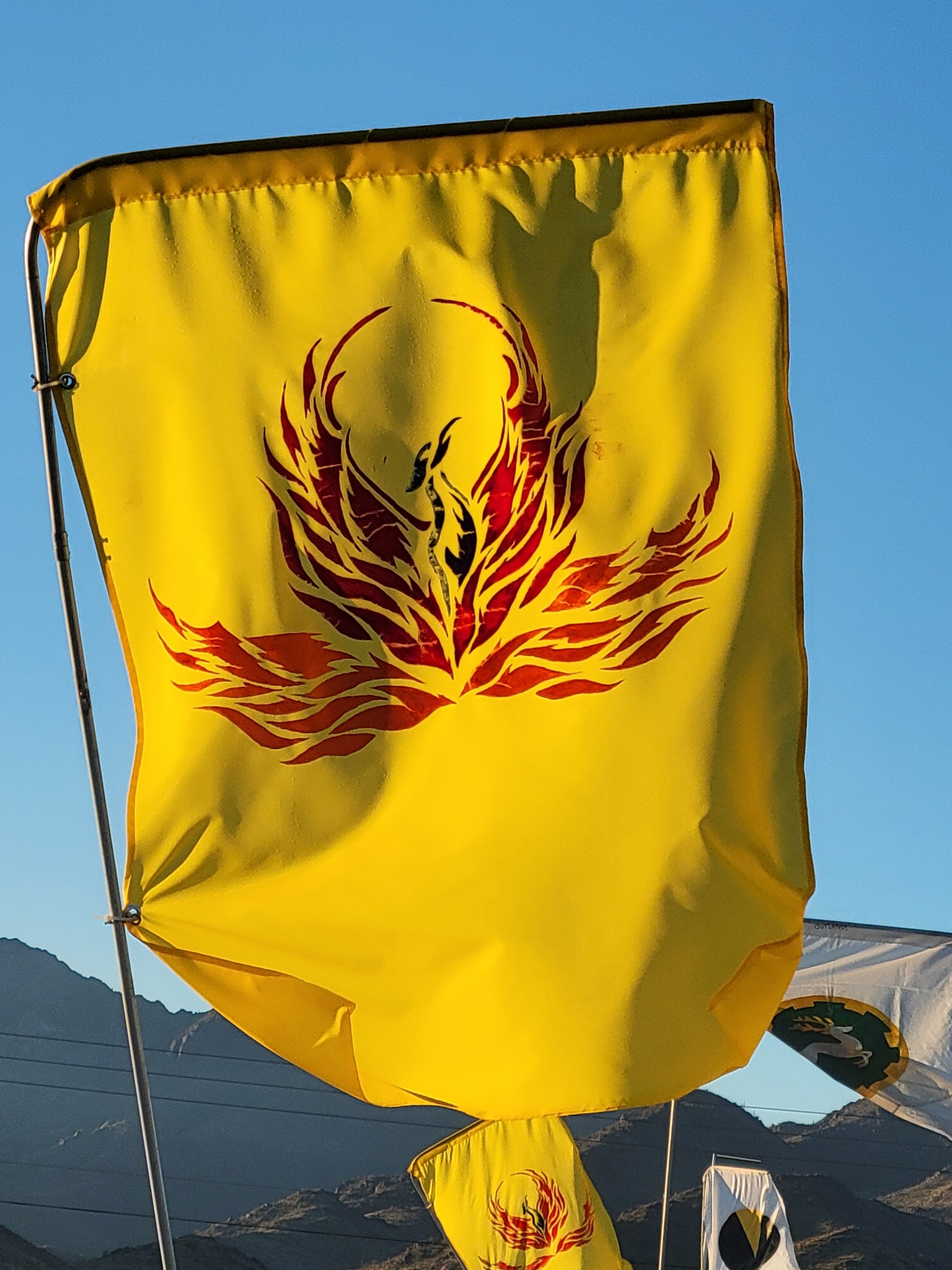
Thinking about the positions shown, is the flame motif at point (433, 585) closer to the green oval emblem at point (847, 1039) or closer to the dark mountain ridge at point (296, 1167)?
the green oval emblem at point (847, 1039)

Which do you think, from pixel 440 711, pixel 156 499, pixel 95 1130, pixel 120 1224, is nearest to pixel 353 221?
pixel 156 499

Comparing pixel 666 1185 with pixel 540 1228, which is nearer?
pixel 666 1185

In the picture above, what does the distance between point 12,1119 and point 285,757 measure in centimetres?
10657

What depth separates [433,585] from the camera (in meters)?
3.61

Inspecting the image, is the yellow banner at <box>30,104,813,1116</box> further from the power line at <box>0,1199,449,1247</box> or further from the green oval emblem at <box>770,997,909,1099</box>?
the power line at <box>0,1199,449,1247</box>

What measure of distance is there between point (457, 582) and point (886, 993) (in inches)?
375

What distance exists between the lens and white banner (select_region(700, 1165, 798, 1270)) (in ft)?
51.8

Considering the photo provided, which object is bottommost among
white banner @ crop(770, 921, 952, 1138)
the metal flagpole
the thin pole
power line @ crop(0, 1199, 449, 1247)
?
power line @ crop(0, 1199, 449, 1247)

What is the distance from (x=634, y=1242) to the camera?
6831 centimetres

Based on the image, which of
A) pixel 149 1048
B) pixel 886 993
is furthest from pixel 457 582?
pixel 149 1048

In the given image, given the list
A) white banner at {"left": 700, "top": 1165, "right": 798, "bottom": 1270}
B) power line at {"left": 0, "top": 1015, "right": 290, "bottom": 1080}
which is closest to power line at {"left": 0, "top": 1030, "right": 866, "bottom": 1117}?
power line at {"left": 0, "top": 1015, "right": 290, "bottom": 1080}

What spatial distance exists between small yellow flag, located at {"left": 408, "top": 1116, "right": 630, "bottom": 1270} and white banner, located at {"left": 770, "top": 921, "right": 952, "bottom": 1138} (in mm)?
4069

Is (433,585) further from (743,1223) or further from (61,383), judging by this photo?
(743,1223)

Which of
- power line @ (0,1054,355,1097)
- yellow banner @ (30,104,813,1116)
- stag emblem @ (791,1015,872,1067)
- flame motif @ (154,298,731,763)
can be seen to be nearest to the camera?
yellow banner @ (30,104,813,1116)
